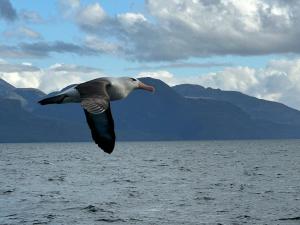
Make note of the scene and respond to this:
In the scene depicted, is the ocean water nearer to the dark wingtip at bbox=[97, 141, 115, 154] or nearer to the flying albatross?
the flying albatross

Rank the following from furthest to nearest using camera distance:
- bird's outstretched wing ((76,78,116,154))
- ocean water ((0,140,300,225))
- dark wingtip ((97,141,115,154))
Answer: ocean water ((0,140,300,225)), dark wingtip ((97,141,115,154)), bird's outstretched wing ((76,78,116,154))

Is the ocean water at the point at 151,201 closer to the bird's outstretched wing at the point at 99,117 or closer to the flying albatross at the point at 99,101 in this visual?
the flying albatross at the point at 99,101

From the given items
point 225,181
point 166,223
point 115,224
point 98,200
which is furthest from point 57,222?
point 225,181

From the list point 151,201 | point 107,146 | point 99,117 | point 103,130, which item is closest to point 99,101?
point 99,117

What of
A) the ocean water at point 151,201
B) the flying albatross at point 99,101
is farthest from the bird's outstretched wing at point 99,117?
the ocean water at point 151,201

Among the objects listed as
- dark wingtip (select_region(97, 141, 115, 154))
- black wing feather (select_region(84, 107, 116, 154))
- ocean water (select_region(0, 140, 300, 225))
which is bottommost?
ocean water (select_region(0, 140, 300, 225))

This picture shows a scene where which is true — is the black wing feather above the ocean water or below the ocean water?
above

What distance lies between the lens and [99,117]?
9.02m

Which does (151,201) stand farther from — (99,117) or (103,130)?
(99,117)

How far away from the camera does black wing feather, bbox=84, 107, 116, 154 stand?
9023 millimetres

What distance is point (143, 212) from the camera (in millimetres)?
55500

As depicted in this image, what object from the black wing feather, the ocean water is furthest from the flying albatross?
the ocean water

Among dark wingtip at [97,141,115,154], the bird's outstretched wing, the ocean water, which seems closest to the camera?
the bird's outstretched wing

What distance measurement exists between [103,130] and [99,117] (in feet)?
1.09
